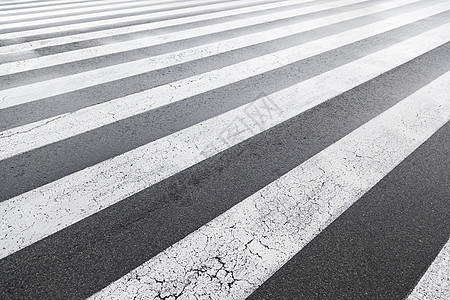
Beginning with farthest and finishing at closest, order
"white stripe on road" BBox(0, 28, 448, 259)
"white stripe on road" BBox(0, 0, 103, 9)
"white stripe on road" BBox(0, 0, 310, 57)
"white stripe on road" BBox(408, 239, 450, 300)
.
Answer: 1. "white stripe on road" BBox(0, 0, 103, 9)
2. "white stripe on road" BBox(0, 0, 310, 57)
3. "white stripe on road" BBox(0, 28, 448, 259)
4. "white stripe on road" BBox(408, 239, 450, 300)

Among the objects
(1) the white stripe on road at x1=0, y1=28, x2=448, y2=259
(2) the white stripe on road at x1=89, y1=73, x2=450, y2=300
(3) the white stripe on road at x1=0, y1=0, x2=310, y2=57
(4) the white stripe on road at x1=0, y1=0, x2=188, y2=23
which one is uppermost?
(4) the white stripe on road at x1=0, y1=0, x2=188, y2=23

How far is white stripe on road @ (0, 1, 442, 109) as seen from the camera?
4332 mm

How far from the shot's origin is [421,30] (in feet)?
23.1

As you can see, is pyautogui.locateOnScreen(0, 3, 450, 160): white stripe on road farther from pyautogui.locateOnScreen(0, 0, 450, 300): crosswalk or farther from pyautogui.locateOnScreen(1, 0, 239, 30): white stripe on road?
pyautogui.locateOnScreen(1, 0, 239, 30): white stripe on road

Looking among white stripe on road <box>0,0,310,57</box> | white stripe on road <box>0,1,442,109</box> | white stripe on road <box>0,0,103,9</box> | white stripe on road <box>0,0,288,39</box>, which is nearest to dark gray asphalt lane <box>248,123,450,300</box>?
white stripe on road <box>0,1,442,109</box>

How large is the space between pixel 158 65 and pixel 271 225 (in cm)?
352

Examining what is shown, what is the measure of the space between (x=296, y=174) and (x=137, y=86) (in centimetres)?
256

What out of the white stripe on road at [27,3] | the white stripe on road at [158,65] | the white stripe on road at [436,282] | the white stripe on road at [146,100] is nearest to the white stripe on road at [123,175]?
the white stripe on road at [146,100]

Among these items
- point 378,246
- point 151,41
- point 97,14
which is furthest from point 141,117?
point 97,14

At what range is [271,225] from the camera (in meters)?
2.49

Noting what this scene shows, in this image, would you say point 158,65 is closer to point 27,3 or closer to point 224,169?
point 224,169

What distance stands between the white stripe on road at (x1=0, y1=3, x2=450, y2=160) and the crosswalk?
0.03m

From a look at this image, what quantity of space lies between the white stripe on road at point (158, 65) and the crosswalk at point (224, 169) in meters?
0.03

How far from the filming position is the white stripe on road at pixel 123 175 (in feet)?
8.14
